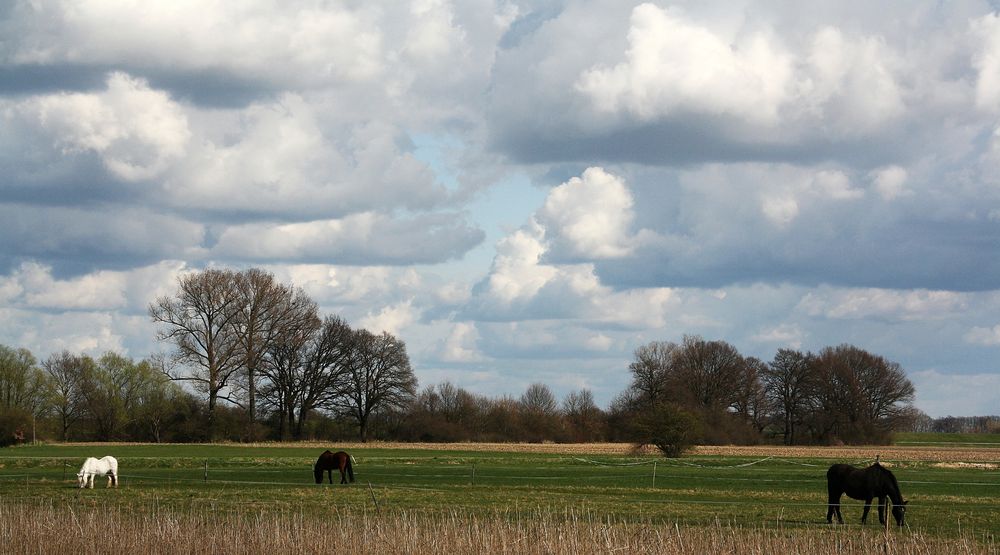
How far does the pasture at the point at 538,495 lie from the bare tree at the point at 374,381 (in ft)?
117

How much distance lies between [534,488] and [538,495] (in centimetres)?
381

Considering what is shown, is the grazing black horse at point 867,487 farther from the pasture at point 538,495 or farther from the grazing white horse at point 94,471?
the grazing white horse at point 94,471

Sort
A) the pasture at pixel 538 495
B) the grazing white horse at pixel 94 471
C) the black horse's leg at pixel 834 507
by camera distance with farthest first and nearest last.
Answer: the grazing white horse at pixel 94 471 < the black horse's leg at pixel 834 507 < the pasture at pixel 538 495

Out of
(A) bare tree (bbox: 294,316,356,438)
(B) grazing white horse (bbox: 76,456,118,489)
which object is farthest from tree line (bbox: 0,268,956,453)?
(B) grazing white horse (bbox: 76,456,118,489)

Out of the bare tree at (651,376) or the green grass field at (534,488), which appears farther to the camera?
the bare tree at (651,376)

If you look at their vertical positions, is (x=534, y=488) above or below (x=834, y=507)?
below

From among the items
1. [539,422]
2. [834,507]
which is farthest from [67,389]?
[834,507]

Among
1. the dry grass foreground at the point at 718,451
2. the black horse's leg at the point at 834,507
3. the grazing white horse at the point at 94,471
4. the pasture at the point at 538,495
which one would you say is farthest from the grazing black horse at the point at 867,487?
the dry grass foreground at the point at 718,451

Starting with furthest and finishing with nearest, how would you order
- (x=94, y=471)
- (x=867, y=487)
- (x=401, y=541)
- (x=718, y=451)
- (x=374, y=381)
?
(x=374, y=381), (x=718, y=451), (x=94, y=471), (x=867, y=487), (x=401, y=541)

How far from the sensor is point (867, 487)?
82.3 ft

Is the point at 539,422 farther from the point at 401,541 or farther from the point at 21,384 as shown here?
the point at 401,541

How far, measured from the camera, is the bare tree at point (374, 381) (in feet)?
332

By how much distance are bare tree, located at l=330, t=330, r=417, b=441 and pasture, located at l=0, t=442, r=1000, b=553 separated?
35760 millimetres

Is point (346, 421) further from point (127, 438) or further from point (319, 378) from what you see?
point (127, 438)
